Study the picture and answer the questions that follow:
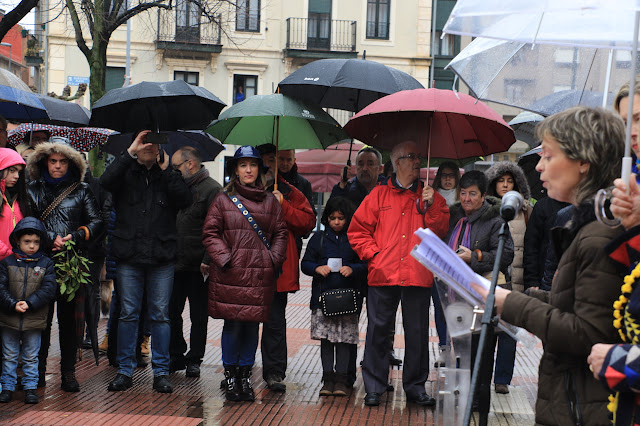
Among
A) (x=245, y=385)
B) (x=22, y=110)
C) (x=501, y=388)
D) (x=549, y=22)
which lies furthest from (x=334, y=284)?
(x=22, y=110)

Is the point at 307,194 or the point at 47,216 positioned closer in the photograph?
the point at 47,216

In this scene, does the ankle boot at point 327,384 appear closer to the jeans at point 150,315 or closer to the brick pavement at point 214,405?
the brick pavement at point 214,405

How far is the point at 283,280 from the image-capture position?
7.31 metres

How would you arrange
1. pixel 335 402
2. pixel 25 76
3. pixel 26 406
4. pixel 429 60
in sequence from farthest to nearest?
1. pixel 25 76
2. pixel 429 60
3. pixel 335 402
4. pixel 26 406

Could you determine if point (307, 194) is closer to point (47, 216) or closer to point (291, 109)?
point (291, 109)

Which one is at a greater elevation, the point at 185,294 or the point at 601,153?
the point at 601,153

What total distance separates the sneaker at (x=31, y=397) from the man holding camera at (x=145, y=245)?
2.28 ft

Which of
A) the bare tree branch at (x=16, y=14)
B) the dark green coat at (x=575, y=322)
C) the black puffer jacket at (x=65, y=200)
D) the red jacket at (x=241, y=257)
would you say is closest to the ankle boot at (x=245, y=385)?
the red jacket at (x=241, y=257)

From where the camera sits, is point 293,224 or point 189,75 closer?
point 293,224

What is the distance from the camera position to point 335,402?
22.3 ft

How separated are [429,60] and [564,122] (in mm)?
31804

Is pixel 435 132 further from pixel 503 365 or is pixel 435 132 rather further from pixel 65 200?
pixel 65 200

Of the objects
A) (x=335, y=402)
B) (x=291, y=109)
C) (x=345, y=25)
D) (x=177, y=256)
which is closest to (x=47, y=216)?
(x=177, y=256)

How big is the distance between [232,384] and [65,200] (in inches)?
84.2
